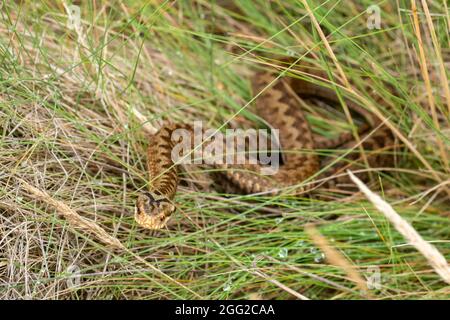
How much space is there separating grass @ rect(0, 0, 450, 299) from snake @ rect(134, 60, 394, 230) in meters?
0.16

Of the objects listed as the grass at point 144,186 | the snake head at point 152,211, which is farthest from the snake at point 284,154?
the grass at point 144,186

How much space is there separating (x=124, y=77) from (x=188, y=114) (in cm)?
72

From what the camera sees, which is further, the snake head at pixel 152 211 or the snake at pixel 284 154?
the snake at pixel 284 154

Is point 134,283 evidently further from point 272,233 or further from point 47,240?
point 272,233

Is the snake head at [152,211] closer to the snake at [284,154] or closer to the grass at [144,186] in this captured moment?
the snake at [284,154]

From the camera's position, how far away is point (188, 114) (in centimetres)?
624

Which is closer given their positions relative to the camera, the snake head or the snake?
the snake head

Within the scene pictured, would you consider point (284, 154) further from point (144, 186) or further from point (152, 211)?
point (152, 211)

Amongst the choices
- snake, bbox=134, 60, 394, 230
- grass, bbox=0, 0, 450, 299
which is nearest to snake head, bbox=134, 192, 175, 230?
snake, bbox=134, 60, 394, 230

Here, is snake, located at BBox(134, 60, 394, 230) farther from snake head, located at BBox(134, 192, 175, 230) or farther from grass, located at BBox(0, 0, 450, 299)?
grass, located at BBox(0, 0, 450, 299)

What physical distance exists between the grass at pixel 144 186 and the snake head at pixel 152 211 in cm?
15

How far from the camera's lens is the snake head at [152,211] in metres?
4.68

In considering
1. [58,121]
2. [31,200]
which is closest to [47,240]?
[31,200]

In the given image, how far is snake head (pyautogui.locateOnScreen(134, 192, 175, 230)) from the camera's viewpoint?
468cm
